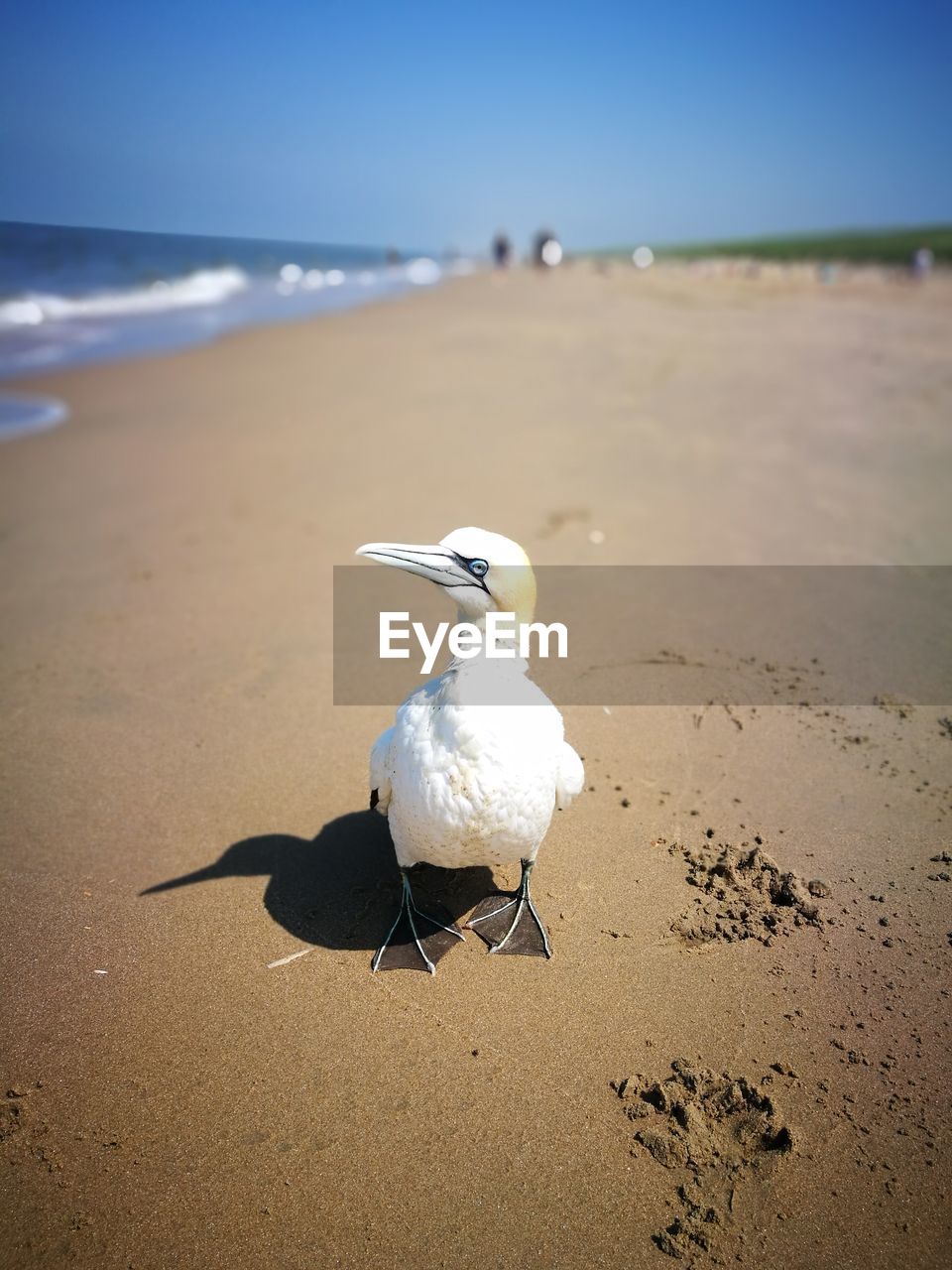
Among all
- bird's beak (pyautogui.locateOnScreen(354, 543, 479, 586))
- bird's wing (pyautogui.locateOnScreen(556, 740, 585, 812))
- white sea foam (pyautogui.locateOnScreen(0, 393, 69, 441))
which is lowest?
bird's wing (pyautogui.locateOnScreen(556, 740, 585, 812))

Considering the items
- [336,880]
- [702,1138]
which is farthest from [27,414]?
[702,1138]

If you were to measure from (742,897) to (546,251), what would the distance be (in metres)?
40.4

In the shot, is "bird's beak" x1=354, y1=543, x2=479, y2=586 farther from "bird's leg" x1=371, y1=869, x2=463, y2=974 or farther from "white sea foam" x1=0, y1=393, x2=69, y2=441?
"white sea foam" x1=0, y1=393, x2=69, y2=441

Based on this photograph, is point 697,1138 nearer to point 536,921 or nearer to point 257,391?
point 536,921

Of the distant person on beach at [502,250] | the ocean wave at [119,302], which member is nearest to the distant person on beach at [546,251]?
the distant person on beach at [502,250]

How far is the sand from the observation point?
2197mm

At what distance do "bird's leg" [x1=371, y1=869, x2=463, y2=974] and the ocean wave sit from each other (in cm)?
1901

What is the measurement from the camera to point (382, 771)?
2.98 m

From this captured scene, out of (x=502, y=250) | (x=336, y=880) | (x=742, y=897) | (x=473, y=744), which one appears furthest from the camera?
(x=502, y=250)

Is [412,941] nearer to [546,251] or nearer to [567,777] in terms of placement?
[567,777]

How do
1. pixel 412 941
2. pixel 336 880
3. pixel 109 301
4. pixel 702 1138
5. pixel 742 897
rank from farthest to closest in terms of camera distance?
pixel 109 301, pixel 336 880, pixel 742 897, pixel 412 941, pixel 702 1138

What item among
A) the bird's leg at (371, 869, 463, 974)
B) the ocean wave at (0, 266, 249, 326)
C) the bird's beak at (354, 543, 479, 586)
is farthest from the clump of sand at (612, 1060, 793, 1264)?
the ocean wave at (0, 266, 249, 326)

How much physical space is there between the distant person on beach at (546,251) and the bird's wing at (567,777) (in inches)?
1533

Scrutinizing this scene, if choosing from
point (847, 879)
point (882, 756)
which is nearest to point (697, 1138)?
point (847, 879)
